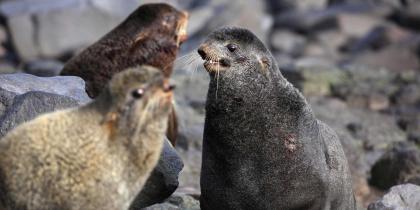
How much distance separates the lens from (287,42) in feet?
79.0

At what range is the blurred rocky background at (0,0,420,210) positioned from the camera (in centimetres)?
744

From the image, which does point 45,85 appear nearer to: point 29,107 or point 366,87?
point 29,107

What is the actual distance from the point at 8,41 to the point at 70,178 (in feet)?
60.6

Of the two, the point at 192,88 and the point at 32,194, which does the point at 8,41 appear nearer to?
the point at 192,88

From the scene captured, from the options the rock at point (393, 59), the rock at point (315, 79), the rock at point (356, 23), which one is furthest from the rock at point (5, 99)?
the rock at point (356, 23)

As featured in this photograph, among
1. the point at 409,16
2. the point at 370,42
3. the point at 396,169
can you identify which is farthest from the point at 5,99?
the point at 409,16

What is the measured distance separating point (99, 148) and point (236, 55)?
5.85 feet

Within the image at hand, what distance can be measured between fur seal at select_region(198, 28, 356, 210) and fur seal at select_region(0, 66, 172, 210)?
5.10 feet

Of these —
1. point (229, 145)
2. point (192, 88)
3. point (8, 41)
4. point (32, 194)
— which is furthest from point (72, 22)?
point (32, 194)

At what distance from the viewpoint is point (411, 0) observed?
2622 centimetres

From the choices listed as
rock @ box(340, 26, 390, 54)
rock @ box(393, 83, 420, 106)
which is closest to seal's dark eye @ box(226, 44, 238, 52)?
rock @ box(393, 83, 420, 106)

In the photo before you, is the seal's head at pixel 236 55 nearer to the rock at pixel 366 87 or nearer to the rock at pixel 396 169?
the rock at pixel 396 169

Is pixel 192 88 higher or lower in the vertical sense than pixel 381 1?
higher

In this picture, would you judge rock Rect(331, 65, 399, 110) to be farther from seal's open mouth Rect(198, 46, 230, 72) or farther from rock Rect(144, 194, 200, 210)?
seal's open mouth Rect(198, 46, 230, 72)
